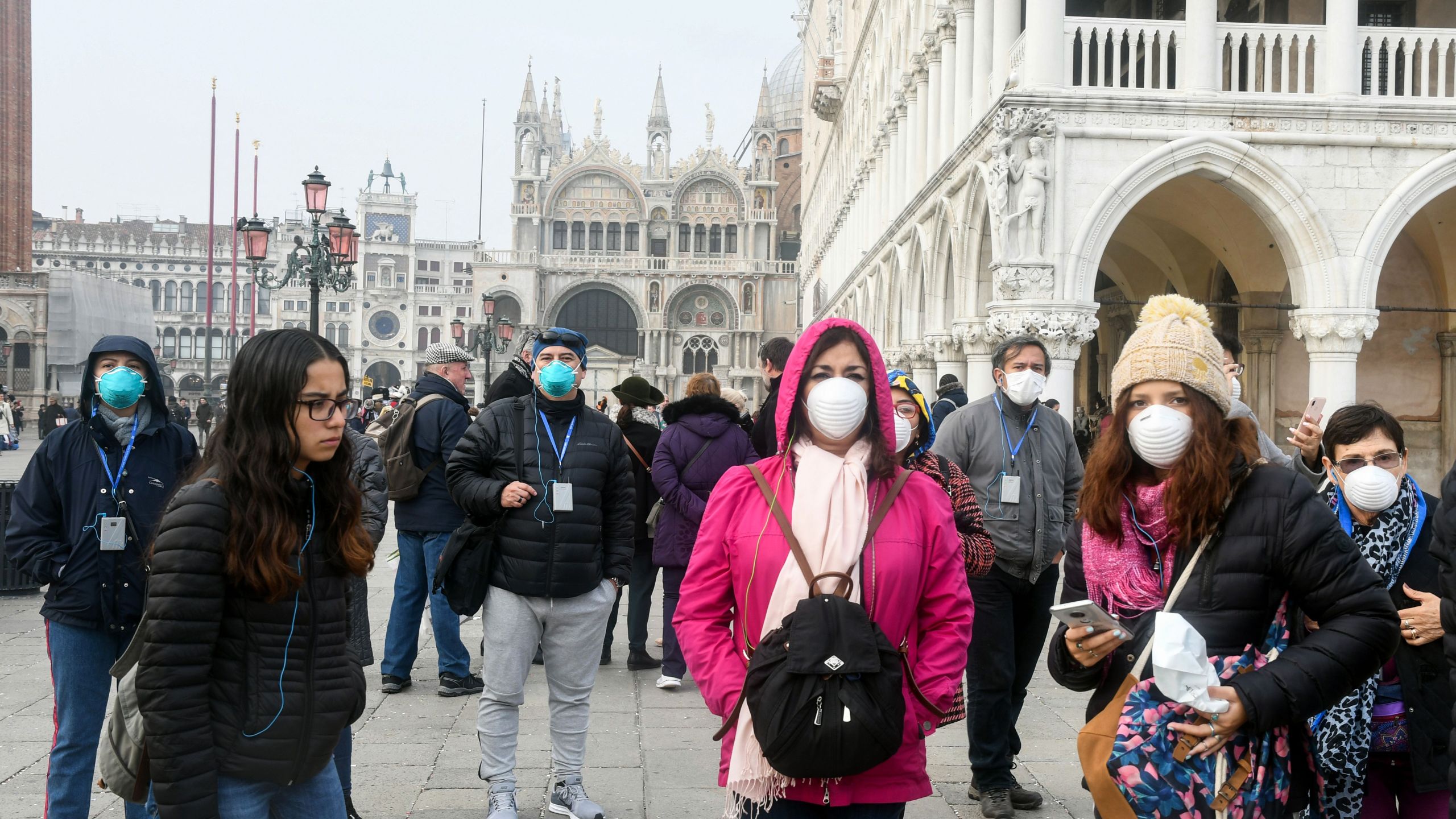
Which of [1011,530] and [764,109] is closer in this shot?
[1011,530]

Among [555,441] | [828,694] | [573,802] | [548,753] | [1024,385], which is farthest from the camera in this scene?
[548,753]

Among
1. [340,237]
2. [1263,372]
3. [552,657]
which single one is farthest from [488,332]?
[552,657]

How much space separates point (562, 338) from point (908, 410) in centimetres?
138

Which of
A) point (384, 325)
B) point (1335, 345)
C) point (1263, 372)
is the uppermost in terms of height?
point (384, 325)

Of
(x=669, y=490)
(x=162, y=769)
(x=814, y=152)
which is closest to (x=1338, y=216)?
(x=669, y=490)

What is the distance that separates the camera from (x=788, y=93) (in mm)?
81438

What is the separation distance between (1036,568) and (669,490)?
252 centimetres

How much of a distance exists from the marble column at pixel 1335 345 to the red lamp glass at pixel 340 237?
1102 centimetres

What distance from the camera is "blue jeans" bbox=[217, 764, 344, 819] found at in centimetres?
249

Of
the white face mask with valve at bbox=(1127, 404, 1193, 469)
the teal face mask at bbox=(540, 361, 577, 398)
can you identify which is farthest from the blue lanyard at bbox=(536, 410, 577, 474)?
the white face mask with valve at bbox=(1127, 404, 1193, 469)

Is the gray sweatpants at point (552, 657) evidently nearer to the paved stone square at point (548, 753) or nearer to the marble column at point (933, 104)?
the paved stone square at point (548, 753)

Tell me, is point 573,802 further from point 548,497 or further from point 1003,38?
point 1003,38

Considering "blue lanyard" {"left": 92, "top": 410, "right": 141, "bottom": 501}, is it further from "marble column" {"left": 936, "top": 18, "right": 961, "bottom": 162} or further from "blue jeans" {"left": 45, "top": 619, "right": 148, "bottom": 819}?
"marble column" {"left": 936, "top": 18, "right": 961, "bottom": 162}

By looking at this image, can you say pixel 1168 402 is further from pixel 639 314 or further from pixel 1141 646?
pixel 639 314
